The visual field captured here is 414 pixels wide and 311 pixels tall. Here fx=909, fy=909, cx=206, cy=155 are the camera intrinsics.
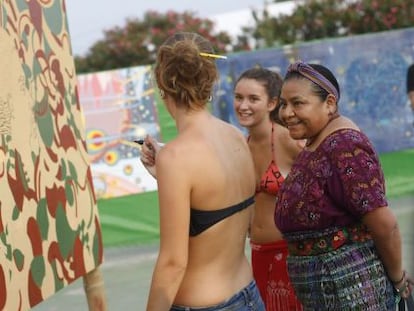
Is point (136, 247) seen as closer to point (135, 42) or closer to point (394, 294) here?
point (394, 294)

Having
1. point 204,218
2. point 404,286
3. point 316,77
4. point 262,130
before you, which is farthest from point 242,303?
point 262,130

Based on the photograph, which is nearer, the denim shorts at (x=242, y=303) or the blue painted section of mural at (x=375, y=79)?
the denim shorts at (x=242, y=303)

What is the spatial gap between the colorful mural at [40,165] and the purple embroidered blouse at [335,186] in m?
1.07

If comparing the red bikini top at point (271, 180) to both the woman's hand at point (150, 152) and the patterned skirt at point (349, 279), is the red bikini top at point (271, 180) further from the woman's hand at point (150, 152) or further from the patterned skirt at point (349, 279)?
the woman's hand at point (150, 152)

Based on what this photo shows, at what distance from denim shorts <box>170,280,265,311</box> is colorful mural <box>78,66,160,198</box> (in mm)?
6548

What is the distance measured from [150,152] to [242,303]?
2.12 feet

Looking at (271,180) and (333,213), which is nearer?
(333,213)

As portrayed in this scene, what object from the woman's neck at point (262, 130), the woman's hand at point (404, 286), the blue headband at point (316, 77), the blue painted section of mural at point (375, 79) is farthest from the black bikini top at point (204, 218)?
the blue painted section of mural at point (375, 79)

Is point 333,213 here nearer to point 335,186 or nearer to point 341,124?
point 335,186

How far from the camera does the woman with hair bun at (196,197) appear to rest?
298cm

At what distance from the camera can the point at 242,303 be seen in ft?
10.5

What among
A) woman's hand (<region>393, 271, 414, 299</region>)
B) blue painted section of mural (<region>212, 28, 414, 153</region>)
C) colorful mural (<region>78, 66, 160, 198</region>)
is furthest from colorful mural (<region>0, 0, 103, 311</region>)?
blue painted section of mural (<region>212, 28, 414, 153</region>)

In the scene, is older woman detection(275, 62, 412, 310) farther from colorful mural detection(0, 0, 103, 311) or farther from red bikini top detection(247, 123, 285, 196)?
colorful mural detection(0, 0, 103, 311)

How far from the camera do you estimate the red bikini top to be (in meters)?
4.51
